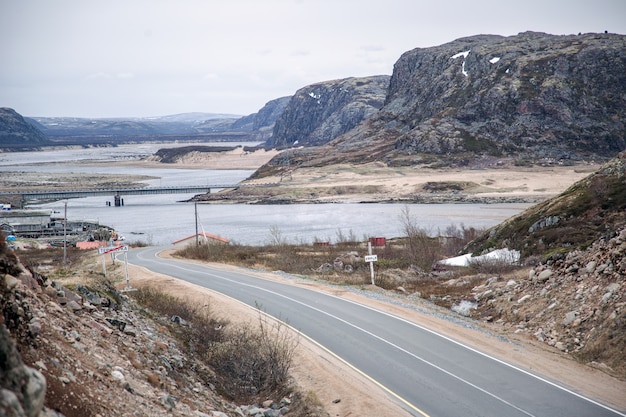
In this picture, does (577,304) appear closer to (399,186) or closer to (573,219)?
(573,219)

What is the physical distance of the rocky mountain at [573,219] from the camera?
31984 millimetres

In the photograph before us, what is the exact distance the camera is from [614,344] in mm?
17109

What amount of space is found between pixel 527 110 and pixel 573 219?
130030 mm

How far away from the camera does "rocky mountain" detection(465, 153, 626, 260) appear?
1259 inches

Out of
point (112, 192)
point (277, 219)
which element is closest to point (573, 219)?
point (277, 219)

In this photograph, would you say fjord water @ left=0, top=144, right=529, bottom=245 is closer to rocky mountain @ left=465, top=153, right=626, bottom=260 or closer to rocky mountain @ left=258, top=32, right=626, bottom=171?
rocky mountain @ left=465, top=153, right=626, bottom=260

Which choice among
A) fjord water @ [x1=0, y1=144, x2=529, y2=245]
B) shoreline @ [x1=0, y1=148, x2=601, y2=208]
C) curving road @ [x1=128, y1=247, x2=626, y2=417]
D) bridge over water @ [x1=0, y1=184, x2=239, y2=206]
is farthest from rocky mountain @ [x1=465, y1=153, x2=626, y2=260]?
bridge over water @ [x1=0, y1=184, x2=239, y2=206]

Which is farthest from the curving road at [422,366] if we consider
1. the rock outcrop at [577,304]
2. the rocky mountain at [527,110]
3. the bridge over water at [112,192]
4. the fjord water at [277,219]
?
the rocky mountain at [527,110]

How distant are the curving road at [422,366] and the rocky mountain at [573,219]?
13470mm

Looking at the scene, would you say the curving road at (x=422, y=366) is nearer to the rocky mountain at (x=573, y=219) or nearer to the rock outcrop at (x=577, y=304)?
the rock outcrop at (x=577, y=304)

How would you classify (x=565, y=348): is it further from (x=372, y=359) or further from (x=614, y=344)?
(x=372, y=359)

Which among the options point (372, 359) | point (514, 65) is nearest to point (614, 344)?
point (372, 359)

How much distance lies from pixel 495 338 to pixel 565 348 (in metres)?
2.03

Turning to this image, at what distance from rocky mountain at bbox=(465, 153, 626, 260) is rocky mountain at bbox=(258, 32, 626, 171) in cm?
10599
